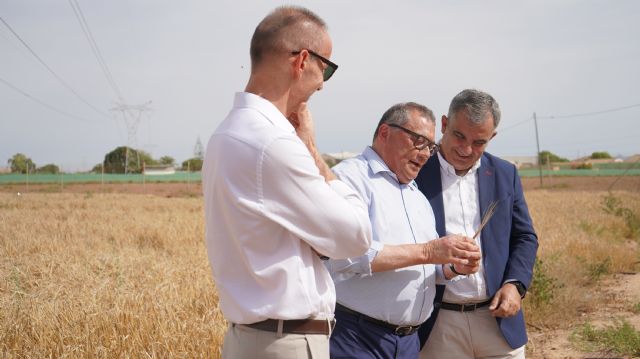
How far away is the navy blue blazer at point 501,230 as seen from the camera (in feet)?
11.3

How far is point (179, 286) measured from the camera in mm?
6277

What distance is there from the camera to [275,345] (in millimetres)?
2139

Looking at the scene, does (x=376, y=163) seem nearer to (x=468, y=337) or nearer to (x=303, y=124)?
(x=303, y=124)

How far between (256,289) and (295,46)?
849mm

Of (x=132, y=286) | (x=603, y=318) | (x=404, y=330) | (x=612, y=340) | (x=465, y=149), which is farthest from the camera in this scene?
(x=603, y=318)

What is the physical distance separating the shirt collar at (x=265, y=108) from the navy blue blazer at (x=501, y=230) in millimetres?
1605

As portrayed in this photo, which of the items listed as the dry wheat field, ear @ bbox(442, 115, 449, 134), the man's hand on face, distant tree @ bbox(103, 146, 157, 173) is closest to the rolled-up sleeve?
the man's hand on face

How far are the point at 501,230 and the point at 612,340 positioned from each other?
328 cm

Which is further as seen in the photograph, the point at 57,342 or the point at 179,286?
the point at 179,286

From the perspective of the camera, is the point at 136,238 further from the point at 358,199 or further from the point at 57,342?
the point at 358,199

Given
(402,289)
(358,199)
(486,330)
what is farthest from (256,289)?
(486,330)

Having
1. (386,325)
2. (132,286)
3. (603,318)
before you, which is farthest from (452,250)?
(603,318)

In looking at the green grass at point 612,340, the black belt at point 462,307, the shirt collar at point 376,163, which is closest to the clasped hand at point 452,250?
the shirt collar at point 376,163

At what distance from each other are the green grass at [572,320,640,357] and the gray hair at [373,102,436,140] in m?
3.86
